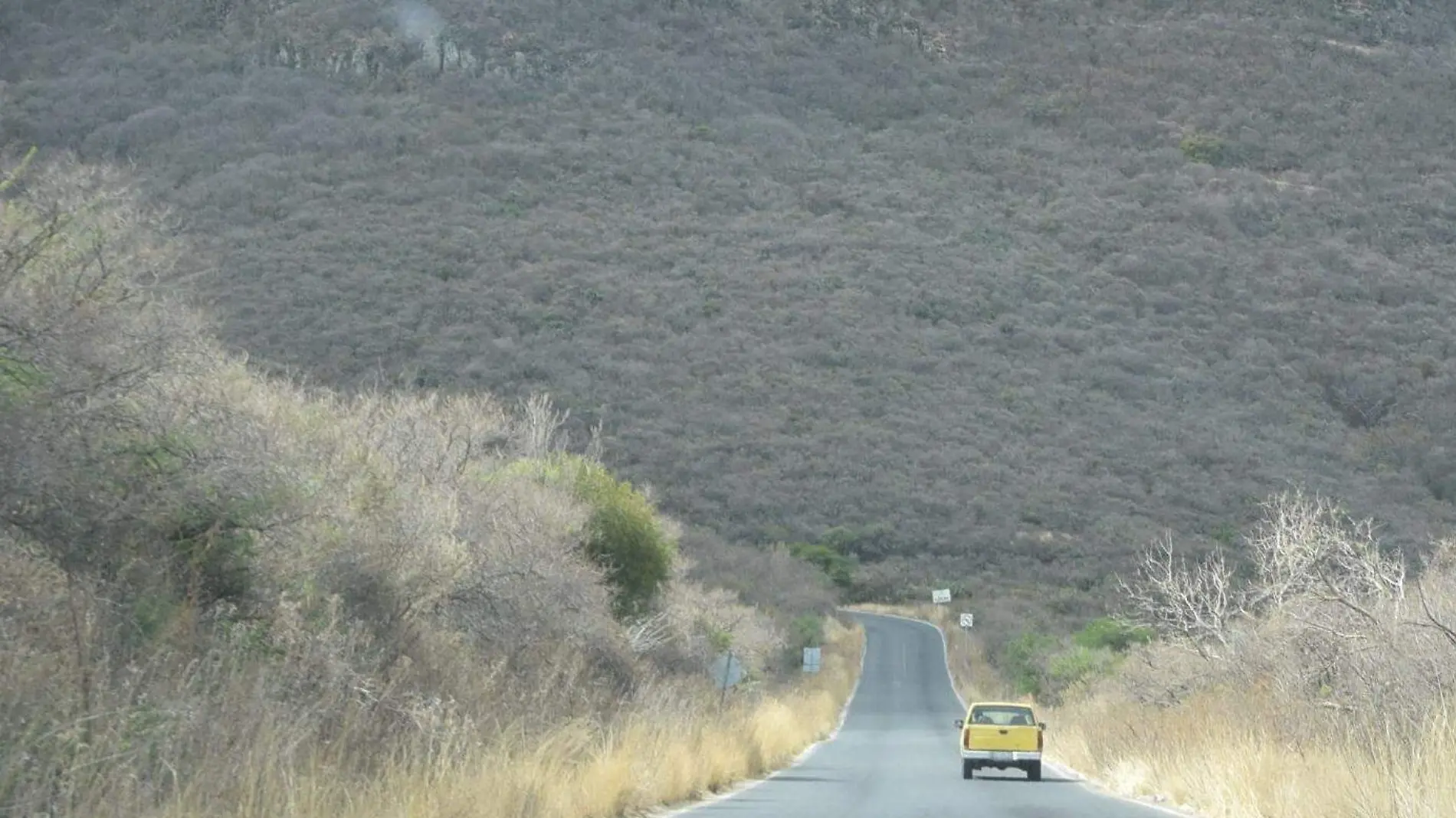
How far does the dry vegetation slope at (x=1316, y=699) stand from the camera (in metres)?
13.1

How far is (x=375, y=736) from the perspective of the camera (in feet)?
42.8

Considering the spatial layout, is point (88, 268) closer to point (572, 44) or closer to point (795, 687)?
point (795, 687)

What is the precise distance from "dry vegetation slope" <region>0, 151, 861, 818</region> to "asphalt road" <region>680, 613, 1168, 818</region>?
68.1 inches

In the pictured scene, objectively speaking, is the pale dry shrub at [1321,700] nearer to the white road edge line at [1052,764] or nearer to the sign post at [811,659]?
the white road edge line at [1052,764]

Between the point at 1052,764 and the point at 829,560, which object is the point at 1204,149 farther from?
the point at 1052,764

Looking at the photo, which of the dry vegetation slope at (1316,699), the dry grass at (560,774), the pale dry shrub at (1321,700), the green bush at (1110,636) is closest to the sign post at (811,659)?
the green bush at (1110,636)

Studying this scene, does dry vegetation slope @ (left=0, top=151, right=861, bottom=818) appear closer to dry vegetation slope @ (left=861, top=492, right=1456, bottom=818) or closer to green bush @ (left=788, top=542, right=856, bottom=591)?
dry vegetation slope @ (left=861, top=492, right=1456, bottom=818)

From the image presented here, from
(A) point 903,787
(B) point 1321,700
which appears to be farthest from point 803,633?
(B) point 1321,700

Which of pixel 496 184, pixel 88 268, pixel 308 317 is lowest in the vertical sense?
pixel 88 268

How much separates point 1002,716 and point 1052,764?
617 centimetres

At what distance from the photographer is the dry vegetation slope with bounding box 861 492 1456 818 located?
13.1 metres

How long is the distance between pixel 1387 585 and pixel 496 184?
245 ft

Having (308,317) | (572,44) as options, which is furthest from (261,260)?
(572,44)

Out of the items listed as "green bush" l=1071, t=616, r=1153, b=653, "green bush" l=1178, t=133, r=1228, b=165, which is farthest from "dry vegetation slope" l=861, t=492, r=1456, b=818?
"green bush" l=1178, t=133, r=1228, b=165
